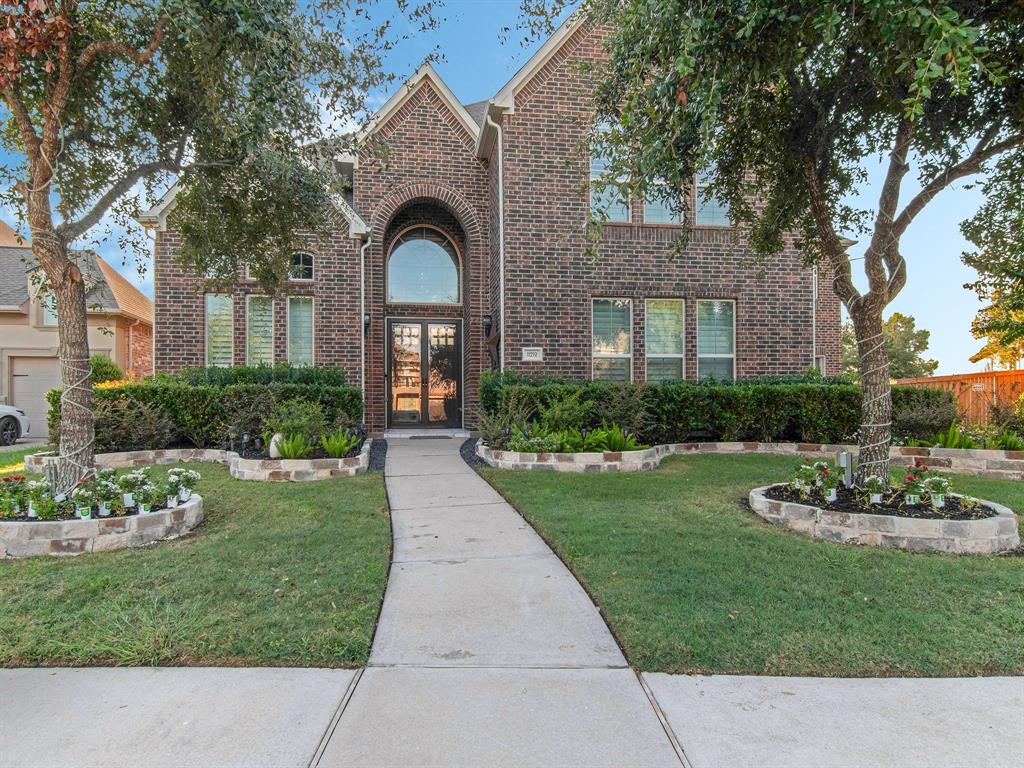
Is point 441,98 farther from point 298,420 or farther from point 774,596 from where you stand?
point 774,596

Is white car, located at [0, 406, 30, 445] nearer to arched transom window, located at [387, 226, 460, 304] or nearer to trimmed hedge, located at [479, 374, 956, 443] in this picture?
arched transom window, located at [387, 226, 460, 304]

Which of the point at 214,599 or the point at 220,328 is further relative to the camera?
the point at 220,328

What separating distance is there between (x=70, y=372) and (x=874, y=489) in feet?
23.3

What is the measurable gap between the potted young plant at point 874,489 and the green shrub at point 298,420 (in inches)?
260

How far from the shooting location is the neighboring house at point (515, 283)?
1016cm

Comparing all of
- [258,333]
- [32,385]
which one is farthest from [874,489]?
[32,385]

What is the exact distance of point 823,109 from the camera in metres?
5.36

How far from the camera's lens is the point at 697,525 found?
4855 mm

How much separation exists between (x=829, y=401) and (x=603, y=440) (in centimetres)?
406

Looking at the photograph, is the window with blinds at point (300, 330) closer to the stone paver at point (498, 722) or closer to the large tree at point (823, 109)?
the large tree at point (823, 109)

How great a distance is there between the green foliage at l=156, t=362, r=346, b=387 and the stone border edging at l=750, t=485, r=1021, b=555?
7.52 m

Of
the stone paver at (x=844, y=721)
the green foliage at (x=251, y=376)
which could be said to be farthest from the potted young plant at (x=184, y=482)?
the stone paver at (x=844, y=721)

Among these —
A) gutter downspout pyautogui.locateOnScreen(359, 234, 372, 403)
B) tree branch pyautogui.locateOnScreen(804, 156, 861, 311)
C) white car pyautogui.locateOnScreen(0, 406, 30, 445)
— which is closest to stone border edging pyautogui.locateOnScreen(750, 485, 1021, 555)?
tree branch pyautogui.locateOnScreen(804, 156, 861, 311)

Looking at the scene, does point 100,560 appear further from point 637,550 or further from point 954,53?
point 954,53
